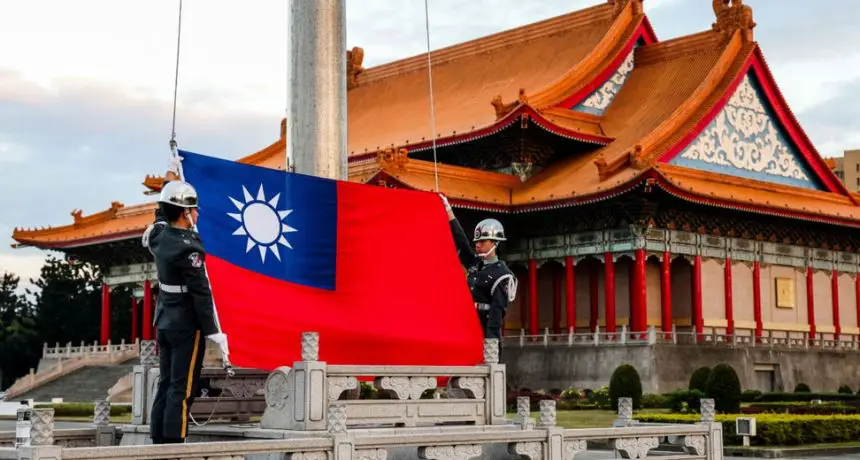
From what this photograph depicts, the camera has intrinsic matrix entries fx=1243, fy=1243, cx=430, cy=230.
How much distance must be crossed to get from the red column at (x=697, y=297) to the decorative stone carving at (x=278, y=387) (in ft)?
89.6

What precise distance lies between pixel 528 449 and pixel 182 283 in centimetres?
302

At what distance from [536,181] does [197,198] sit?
2885 cm

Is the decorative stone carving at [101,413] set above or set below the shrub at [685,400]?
below

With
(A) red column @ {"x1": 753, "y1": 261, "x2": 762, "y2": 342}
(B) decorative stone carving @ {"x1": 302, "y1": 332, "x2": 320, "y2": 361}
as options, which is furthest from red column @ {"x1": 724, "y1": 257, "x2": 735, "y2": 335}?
(B) decorative stone carving @ {"x1": 302, "y1": 332, "x2": 320, "y2": 361}

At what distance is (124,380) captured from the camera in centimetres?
3638

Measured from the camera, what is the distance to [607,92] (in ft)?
136

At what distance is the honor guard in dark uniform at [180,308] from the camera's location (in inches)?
365

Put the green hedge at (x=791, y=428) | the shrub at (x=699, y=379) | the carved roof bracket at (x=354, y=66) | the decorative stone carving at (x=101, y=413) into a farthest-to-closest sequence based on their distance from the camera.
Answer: the carved roof bracket at (x=354, y=66) < the shrub at (x=699, y=379) < the green hedge at (x=791, y=428) < the decorative stone carving at (x=101, y=413)

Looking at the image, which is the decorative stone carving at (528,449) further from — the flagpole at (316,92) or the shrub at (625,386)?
the shrub at (625,386)

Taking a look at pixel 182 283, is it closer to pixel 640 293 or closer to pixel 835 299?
pixel 640 293

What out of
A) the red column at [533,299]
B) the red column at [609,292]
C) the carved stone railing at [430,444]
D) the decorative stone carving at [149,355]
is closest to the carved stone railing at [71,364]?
the red column at [533,299]

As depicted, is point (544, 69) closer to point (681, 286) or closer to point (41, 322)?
point (681, 286)

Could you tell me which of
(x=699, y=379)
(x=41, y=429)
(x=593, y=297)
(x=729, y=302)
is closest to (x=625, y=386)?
(x=699, y=379)

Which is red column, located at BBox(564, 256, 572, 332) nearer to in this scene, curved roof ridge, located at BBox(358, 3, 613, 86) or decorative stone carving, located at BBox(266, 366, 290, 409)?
curved roof ridge, located at BBox(358, 3, 613, 86)
